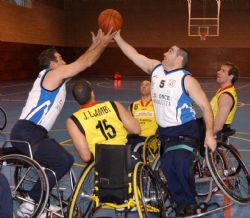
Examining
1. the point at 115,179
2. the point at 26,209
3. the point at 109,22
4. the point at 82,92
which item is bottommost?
the point at 26,209

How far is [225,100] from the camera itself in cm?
465

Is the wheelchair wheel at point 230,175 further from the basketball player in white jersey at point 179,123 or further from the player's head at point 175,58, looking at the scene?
the player's head at point 175,58

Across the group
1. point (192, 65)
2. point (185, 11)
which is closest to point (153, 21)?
point (185, 11)

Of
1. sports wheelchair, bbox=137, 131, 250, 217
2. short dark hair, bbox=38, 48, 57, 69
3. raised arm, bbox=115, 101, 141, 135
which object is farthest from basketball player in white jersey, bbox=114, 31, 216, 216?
short dark hair, bbox=38, 48, 57, 69

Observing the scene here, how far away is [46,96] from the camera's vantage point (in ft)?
12.9

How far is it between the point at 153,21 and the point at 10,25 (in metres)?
9.13

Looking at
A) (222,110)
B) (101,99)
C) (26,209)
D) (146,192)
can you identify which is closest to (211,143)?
(146,192)

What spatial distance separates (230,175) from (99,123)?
170 centimetres

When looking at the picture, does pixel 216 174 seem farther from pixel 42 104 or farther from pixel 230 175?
pixel 42 104

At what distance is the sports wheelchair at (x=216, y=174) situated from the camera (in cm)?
382

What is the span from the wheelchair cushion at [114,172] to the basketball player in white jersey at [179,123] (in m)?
0.67

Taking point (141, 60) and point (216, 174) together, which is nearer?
point (216, 174)

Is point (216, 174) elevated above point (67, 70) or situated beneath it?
situated beneath

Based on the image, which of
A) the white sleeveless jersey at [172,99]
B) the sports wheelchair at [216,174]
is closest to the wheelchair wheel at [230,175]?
the sports wheelchair at [216,174]
